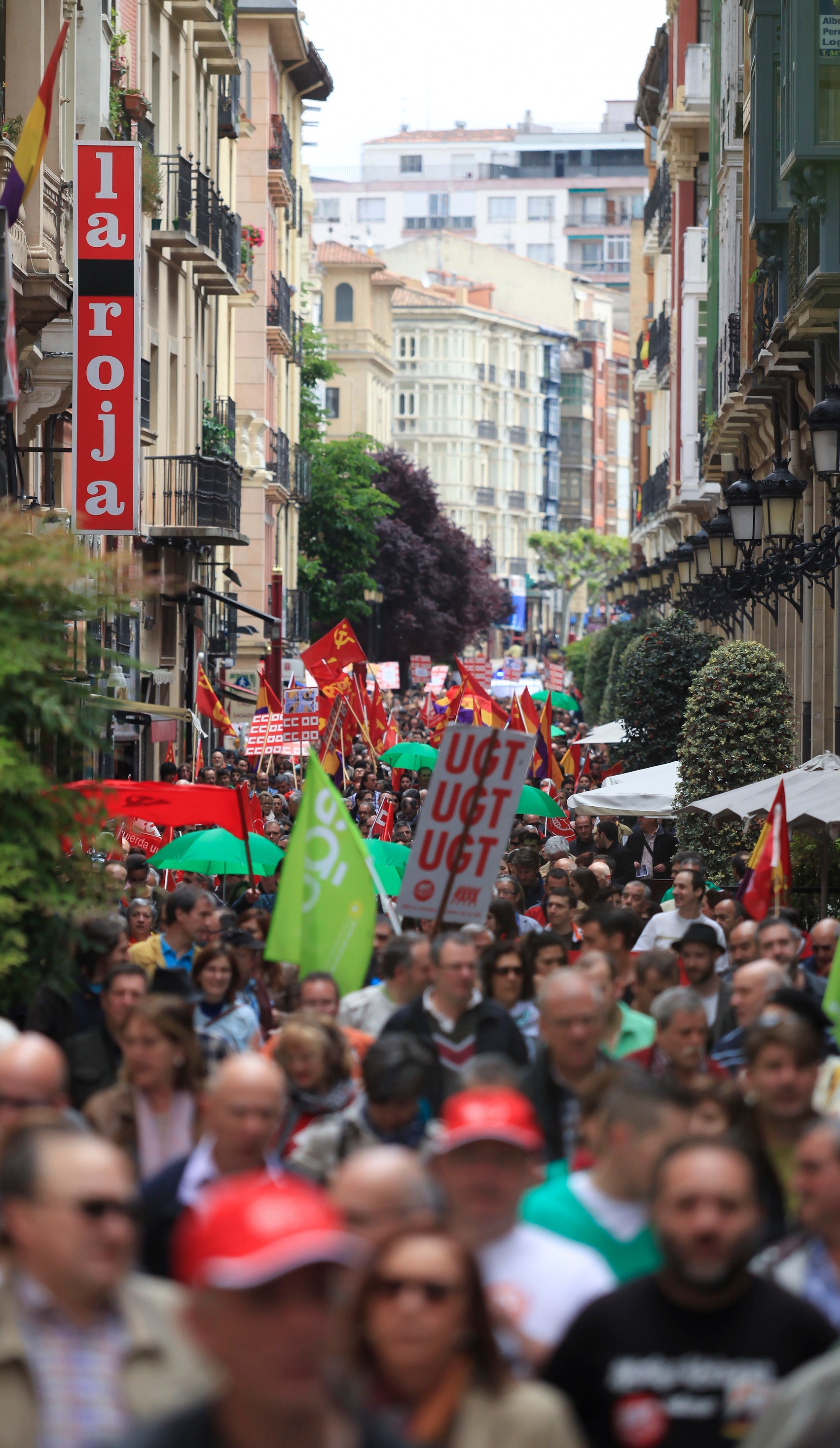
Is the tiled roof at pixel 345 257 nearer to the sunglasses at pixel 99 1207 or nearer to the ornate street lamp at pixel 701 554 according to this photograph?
the ornate street lamp at pixel 701 554

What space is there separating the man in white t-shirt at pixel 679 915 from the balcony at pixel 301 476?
44160mm

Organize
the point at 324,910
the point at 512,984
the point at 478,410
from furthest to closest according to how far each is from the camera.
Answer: the point at 478,410, the point at 324,910, the point at 512,984

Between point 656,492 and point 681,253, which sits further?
point 656,492

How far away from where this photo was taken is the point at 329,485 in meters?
65.8

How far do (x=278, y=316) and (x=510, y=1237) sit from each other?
49013 mm

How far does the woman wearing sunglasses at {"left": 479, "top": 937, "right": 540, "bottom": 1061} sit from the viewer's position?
→ 29.9 feet

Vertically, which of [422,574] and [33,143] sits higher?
[33,143]

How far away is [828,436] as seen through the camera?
44.6 ft

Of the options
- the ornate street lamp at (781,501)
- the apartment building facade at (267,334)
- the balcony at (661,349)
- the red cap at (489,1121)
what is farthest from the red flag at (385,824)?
the balcony at (661,349)

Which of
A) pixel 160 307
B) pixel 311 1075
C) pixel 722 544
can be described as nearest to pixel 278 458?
pixel 160 307

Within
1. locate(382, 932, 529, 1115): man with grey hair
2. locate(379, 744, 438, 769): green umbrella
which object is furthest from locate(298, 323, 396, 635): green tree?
locate(382, 932, 529, 1115): man with grey hair

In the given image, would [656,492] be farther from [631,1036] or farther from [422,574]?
[631,1036]

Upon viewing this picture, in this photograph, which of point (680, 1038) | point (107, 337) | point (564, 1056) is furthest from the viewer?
point (107, 337)

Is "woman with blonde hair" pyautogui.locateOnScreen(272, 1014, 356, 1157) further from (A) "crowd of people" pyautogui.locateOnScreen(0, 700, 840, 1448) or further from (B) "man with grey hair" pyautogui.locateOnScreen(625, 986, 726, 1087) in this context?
(B) "man with grey hair" pyautogui.locateOnScreen(625, 986, 726, 1087)
